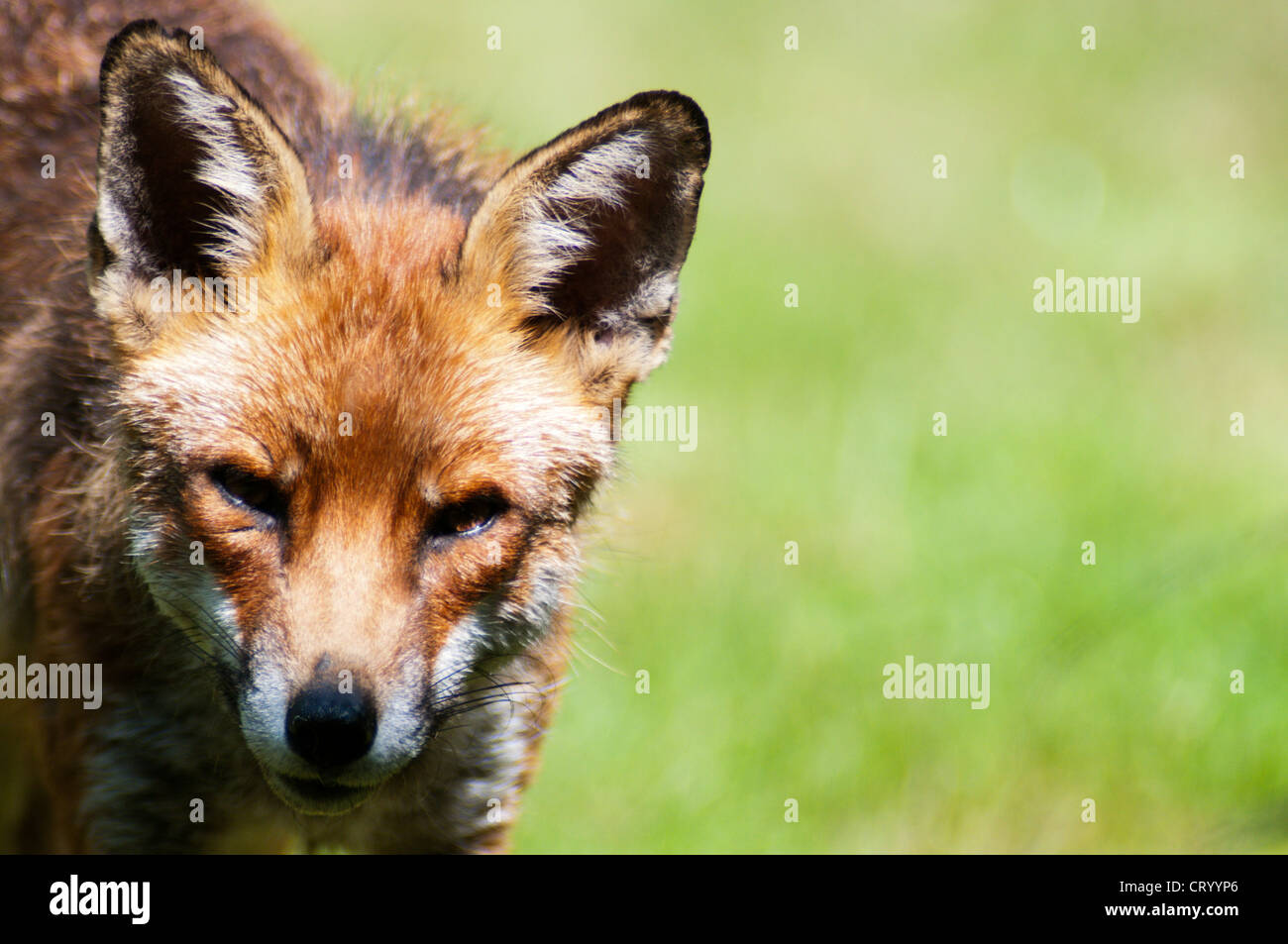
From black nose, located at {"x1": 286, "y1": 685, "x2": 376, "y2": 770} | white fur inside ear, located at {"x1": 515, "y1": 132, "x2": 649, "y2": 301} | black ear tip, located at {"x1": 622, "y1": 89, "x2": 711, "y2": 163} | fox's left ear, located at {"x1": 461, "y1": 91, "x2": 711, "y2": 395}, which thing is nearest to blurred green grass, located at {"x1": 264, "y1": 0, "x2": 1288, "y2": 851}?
fox's left ear, located at {"x1": 461, "y1": 91, "x2": 711, "y2": 395}

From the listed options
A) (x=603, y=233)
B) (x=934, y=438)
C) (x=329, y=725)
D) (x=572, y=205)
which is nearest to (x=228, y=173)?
(x=572, y=205)

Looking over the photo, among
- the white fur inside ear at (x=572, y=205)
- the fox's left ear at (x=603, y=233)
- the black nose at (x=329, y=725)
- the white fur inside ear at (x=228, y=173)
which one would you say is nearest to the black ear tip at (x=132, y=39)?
the white fur inside ear at (x=228, y=173)

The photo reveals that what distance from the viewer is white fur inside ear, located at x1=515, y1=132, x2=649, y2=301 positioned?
16.2 ft

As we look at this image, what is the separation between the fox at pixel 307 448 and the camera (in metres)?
4.44

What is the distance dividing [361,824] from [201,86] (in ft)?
9.71

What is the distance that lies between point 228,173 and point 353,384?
0.99 meters

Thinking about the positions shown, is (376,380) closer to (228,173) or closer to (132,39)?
(228,173)

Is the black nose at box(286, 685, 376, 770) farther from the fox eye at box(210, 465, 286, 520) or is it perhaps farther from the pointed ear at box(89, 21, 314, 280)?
the pointed ear at box(89, 21, 314, 280)

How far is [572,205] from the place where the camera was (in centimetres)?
510

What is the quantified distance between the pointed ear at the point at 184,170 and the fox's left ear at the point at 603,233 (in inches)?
29.6

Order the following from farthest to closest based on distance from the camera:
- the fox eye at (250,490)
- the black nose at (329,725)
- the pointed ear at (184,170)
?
1. the pointed ear at (184,170)
2. the fox eye at (250,490)
3. the black nose at (329,725)

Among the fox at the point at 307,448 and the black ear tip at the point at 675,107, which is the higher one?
the black ear tip at the point at 675,107

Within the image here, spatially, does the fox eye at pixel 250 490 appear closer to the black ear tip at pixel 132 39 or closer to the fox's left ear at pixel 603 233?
the fox's left ear at pixel 603 233

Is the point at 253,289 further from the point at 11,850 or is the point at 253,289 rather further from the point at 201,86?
the point at 11,850
